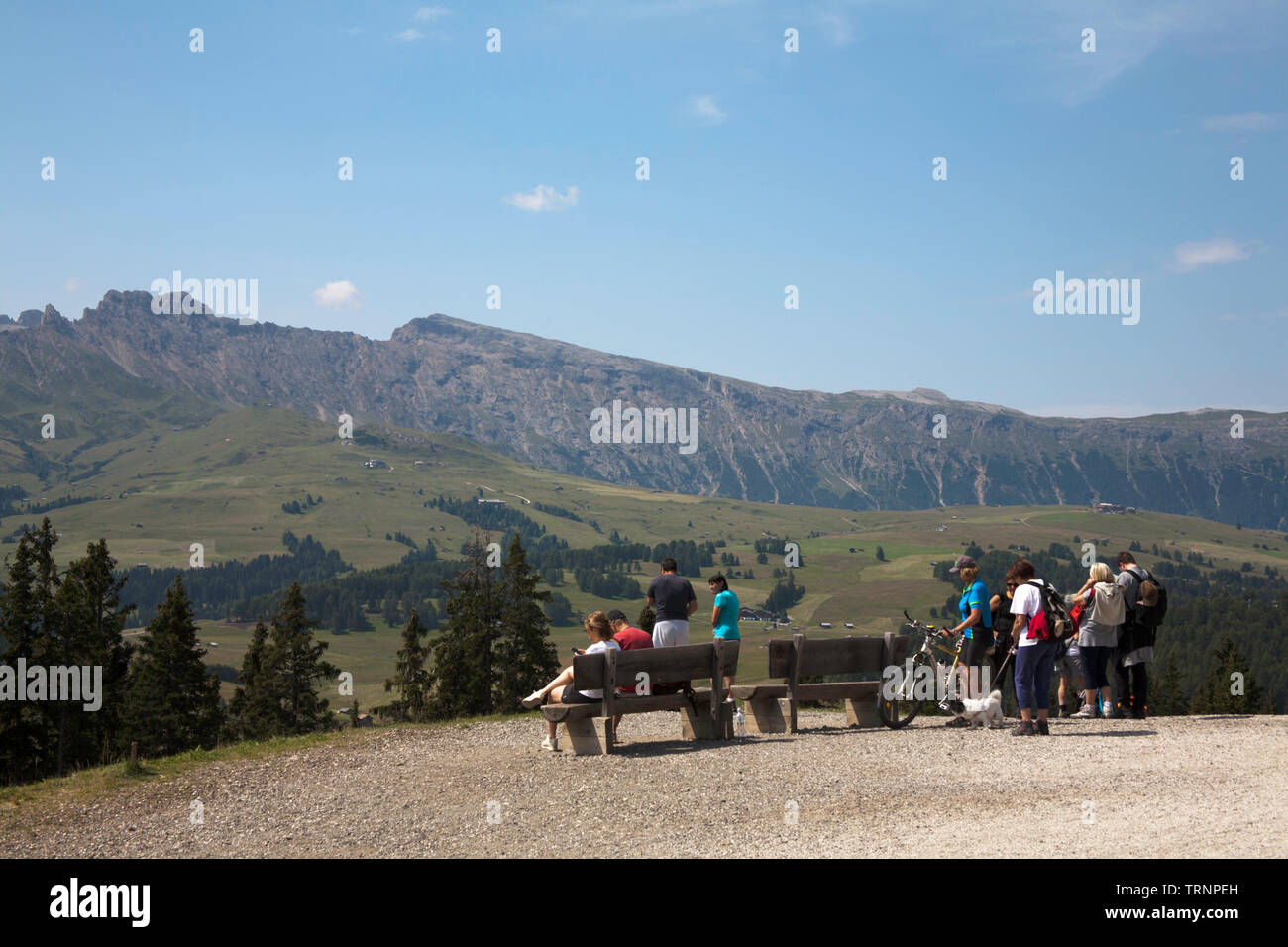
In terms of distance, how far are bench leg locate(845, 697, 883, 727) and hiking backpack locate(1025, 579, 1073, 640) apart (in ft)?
11.2

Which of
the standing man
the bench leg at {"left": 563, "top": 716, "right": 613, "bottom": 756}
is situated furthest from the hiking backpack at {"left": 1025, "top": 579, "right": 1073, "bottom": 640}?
the bench leg at {"left": 563, "top": 716, "right": 613, "bottom": 756}

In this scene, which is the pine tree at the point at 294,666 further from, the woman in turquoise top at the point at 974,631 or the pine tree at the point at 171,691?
the woman in turquoise top at the point at 974,631

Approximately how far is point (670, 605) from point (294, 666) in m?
55.2

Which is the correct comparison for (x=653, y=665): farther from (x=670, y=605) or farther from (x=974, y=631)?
(x=974, y=631)

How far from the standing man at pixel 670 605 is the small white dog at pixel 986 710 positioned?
5.03 metres

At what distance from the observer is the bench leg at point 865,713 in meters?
18.9

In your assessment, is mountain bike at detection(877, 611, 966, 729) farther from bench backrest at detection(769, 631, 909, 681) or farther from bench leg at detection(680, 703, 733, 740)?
bench leg at detection(680, 703, 733, 740)

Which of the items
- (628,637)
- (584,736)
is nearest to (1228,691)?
(628,637)

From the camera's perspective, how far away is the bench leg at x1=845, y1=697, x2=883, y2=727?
18891mm

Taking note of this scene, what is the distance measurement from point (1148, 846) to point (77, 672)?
2248 inches

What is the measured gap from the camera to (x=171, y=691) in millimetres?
60438
